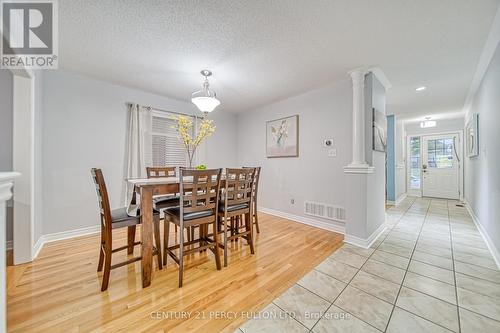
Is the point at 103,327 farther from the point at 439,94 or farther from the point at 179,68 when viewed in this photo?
the point at 439,94

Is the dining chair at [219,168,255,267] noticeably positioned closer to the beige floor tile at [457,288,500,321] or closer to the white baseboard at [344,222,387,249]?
the white baseboard at [344,222,387,249]

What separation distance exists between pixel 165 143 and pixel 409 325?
4.00 m

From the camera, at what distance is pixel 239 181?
7.05 ft

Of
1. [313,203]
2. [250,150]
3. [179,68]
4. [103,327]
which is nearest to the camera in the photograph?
[103,327]

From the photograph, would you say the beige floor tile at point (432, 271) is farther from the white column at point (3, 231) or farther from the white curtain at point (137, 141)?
the white curtain at point (137, 141)

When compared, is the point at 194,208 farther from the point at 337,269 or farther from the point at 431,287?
the point at 431,287

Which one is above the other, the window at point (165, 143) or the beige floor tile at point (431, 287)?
the window at point (165, 143)

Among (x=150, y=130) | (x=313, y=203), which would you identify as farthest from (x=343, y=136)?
(x=150, y=130)

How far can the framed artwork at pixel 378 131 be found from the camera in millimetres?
2760

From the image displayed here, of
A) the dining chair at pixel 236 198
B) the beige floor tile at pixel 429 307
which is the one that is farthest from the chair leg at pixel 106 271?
the beige floor tile at pixel 429 307

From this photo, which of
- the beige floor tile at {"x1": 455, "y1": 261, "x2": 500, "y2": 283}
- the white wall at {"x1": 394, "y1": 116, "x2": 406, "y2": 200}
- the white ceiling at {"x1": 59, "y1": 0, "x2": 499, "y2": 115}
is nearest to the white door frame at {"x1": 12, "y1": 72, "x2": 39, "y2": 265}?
the white ceiling at {"x1": 59, "y1": 0, "x2": 499, "y2": 115}

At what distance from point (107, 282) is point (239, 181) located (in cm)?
146

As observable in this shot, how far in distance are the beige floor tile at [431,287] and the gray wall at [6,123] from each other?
14.5ft

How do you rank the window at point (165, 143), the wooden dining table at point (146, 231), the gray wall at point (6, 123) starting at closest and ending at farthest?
1. the wooden dining table at point (146, 231)
2. the gray wall at point (6, 123)
3. the window at point (165, 143)
